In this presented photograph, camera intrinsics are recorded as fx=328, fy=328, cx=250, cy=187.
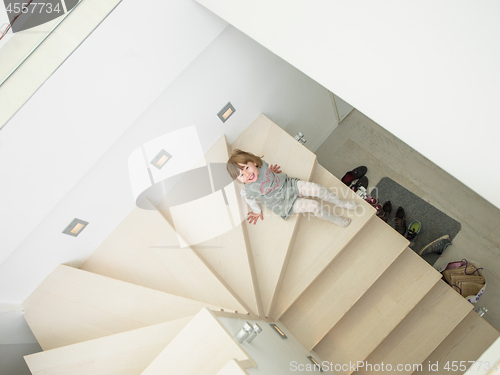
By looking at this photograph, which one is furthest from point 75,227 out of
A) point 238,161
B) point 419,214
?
point 419,214

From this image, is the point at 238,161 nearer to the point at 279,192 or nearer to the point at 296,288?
the point at 279,192

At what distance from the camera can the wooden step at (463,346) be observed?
2312 millimetres

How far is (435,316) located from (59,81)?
273 cm

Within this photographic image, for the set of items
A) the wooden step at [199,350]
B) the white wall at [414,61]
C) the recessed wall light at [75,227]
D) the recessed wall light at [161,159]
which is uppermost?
the white wall at [414,61]

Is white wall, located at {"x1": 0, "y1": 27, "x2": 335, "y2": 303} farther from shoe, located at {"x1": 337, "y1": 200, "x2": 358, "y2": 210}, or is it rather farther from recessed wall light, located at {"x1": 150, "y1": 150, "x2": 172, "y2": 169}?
shoe, located at {"x1": 337, "y1": 200, "x2": 358, "y2": 210}

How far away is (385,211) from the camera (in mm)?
3084

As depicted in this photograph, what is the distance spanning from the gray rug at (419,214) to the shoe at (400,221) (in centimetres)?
5

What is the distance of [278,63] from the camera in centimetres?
267

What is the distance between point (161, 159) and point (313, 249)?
1240 millimetres

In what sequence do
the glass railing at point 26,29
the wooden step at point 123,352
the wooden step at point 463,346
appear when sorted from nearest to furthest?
the glass railing at point 26,29, the wooden step at point 123,352, the wooden step at point 463,346

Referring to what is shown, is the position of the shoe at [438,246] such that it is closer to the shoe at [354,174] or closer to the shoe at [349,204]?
the shoe at [354,174]

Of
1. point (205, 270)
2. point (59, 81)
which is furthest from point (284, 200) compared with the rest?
point (59, 81)

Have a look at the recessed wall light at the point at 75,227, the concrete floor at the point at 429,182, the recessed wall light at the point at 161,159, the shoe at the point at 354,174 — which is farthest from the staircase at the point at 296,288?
the shoe at the point at 354,174

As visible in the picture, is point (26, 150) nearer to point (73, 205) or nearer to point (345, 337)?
point (73, 205)
